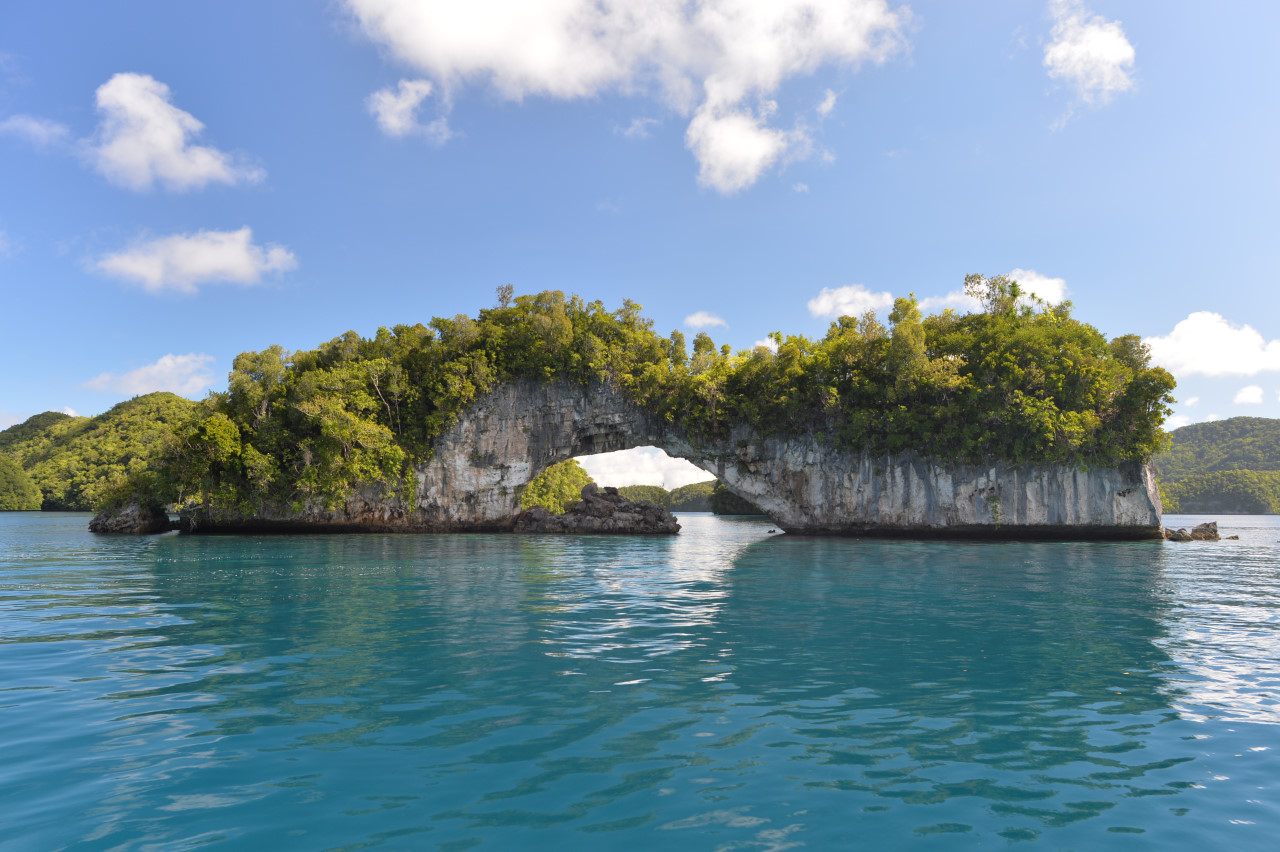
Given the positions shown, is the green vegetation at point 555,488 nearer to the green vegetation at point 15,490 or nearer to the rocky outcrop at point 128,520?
the rocky outcrop at point 128,520

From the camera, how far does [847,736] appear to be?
5.11 metres

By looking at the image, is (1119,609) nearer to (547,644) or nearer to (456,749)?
(547,644)

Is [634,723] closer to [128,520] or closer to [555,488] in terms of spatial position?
[128,520]

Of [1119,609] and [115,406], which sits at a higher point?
[115,406]

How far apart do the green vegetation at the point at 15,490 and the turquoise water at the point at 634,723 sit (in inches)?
3554

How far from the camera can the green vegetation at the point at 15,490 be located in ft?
242

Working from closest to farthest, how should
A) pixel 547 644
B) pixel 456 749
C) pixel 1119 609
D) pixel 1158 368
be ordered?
1. pixel 456 749
2. pixel 547 644
3. pixel 1119 609
4. pixel 1158 368

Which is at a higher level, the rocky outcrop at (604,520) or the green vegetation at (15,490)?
the green vegetation at (15,490)

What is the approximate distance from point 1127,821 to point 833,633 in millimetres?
5533

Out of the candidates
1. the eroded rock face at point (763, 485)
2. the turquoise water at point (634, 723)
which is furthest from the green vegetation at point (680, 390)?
the turquoise water at point (634, 723)

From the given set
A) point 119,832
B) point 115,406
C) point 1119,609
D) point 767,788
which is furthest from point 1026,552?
point 115,406

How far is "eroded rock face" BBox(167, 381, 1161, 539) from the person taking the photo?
3491cm

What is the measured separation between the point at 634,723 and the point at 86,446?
108191 millimetres

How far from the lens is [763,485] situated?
4053cm
